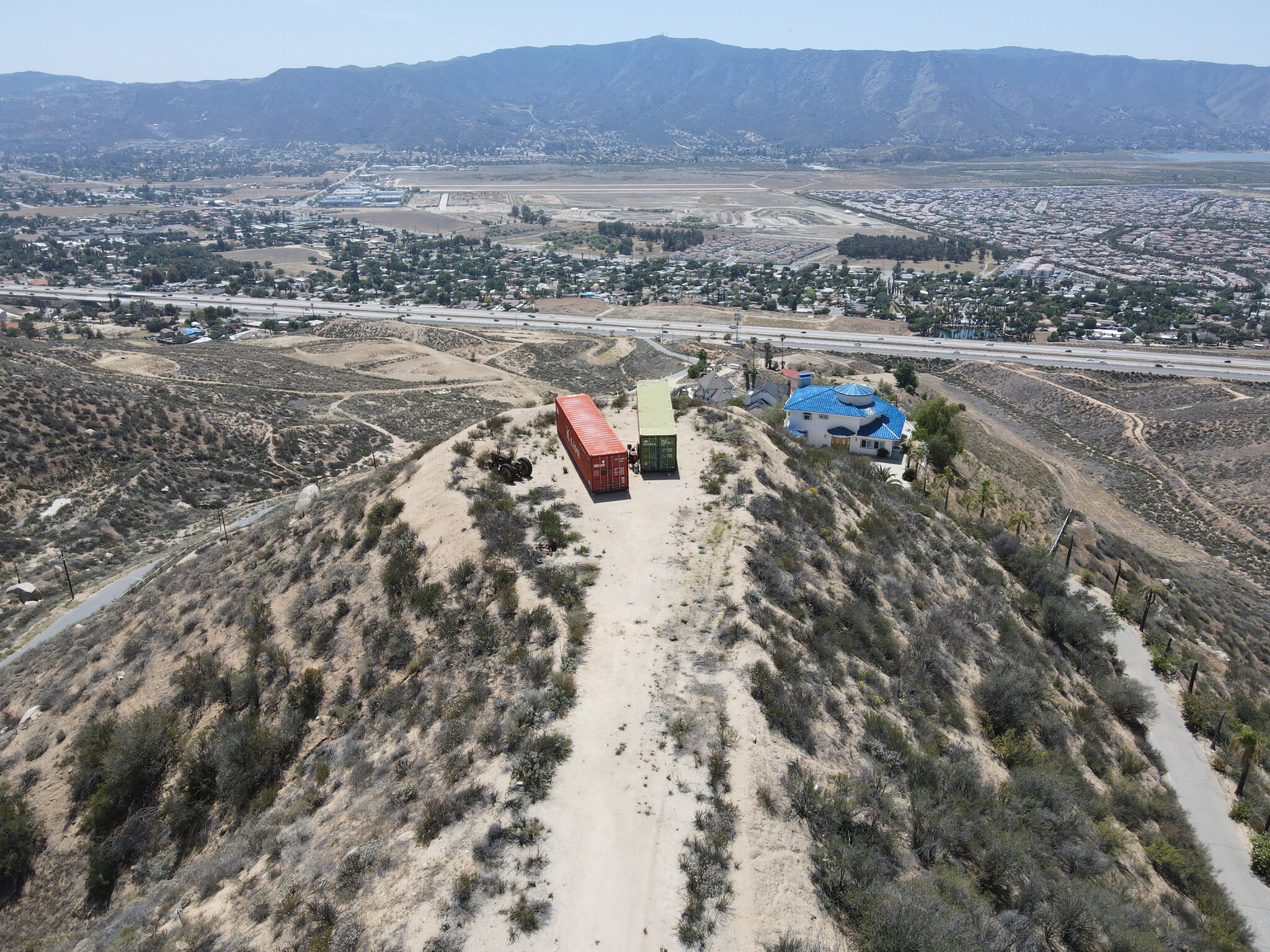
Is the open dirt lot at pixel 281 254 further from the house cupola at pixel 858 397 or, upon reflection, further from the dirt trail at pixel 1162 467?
the dirt trail at pixel 1162 467

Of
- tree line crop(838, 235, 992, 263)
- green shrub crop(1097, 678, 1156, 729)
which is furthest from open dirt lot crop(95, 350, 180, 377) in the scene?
tree line crop(838, 235, 992, 263)

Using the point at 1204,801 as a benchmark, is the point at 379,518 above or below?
above

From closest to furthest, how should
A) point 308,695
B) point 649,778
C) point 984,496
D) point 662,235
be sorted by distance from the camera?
point 649,778 → point 308,695 → point 984,496 → point 662,235

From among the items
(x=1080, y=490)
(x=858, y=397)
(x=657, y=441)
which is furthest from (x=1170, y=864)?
(x=1080, y=490)

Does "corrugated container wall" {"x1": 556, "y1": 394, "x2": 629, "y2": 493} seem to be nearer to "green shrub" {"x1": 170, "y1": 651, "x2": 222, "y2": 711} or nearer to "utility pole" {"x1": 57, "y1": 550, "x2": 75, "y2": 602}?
"green shrub" {"x1": 170, "y1": 651, "x2": 222, "y2": 711}

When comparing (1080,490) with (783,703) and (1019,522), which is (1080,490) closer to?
(1019,522)
